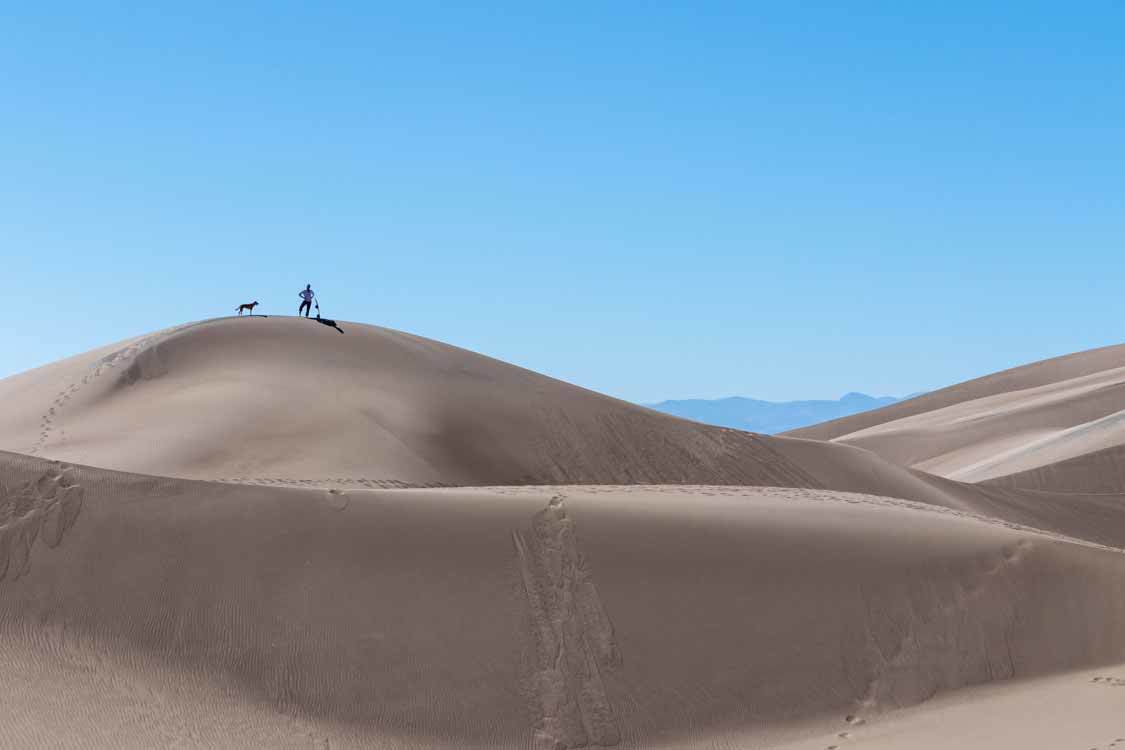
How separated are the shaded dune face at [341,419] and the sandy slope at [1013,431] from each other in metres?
17.5

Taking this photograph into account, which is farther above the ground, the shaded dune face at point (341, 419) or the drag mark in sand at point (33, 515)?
the shaded dune face at point (341, 419)

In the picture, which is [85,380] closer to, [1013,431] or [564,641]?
[564,641]

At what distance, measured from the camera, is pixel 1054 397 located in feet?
205

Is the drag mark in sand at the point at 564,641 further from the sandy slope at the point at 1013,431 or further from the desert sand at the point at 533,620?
the sandy slope at the point at 1013,431

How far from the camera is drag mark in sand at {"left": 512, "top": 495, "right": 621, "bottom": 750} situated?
12.7 m

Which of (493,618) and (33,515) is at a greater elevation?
(33,515)

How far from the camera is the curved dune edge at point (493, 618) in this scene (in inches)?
474

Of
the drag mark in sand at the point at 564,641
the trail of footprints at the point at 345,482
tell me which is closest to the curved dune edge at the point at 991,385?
the trail of footprints at the point at 345,482

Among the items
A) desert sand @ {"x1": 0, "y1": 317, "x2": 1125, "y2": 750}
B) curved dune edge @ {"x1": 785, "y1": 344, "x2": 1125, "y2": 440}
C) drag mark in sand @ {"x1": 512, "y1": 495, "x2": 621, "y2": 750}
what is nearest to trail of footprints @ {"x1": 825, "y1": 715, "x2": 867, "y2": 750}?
desert sand @ {"x1": 0, "y1": 317, "x2": 1125, "y2": 750}

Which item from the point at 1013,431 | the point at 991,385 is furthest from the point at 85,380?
the point at 991,385

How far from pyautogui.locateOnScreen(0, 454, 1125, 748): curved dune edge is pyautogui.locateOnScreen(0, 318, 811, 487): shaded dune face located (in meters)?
8.43

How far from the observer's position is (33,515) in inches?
520

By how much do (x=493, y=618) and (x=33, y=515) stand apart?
16.1 ft

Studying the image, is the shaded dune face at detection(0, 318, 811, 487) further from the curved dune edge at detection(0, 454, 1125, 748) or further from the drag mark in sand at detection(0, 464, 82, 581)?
the drag mark in sand at detection(0, 464, 82, 581)
